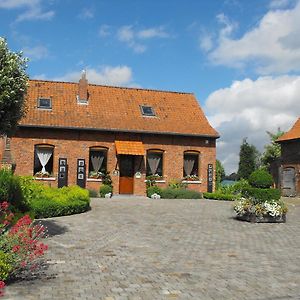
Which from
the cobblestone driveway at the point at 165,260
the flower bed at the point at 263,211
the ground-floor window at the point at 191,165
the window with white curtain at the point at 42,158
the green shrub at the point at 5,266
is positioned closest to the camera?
the green shrub at the point at 5,266

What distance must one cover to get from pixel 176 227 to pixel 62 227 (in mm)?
3354

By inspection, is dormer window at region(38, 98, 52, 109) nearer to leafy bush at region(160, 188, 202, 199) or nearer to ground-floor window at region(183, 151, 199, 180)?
leafy bush at region(160, 188, 202, 199)

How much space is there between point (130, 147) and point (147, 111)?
3255mm

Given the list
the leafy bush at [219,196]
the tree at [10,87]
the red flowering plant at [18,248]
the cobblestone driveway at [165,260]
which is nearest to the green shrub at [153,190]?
the leafy bush at [219,196]

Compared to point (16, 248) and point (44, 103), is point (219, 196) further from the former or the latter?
point (16, 248)

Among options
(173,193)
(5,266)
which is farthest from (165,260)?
(173,193)

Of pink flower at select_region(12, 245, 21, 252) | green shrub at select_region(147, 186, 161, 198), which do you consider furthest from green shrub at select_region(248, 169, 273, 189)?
pink flower at select_region(12, 245, 21, 252)

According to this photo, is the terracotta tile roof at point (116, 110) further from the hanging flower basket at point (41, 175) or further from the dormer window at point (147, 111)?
the hanging flower basket at point (41, 175)

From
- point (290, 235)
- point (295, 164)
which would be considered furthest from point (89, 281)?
point (295, 164)

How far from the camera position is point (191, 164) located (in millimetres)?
26609

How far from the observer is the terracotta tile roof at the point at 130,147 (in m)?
24.3

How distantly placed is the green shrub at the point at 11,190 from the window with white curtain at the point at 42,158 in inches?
368

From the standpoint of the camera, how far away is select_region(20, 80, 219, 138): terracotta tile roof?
24422 mm

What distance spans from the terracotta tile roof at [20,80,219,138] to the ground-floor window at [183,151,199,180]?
1.56 metres
